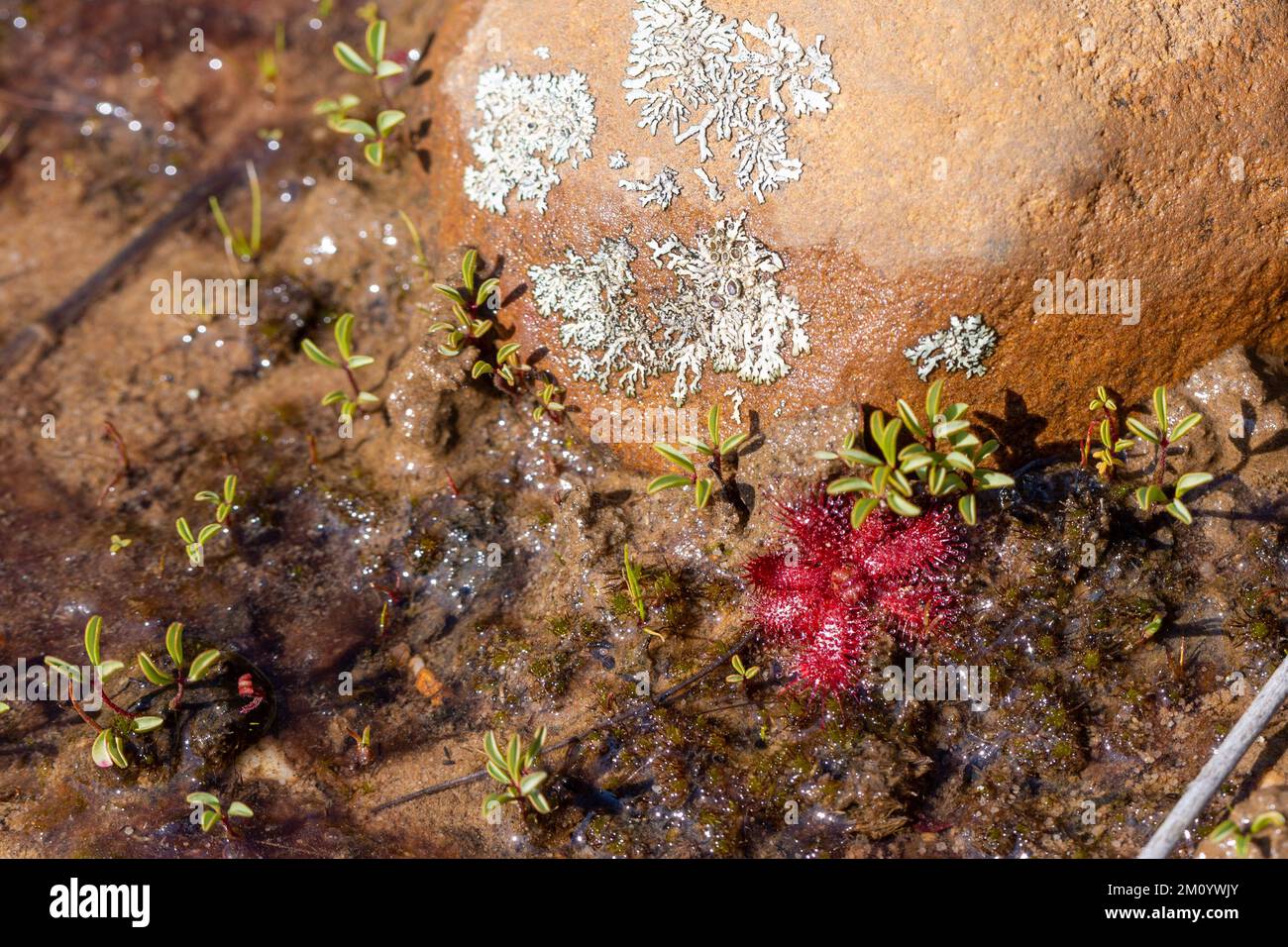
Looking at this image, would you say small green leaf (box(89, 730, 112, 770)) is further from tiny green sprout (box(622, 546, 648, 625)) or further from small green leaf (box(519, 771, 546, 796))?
tiny green sprout (box(622, 546, 648, 625))

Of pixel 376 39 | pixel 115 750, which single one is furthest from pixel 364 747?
pixel 376 39

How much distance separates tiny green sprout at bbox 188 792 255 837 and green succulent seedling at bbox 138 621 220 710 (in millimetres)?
565

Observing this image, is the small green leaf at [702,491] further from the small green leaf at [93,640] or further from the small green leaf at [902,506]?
the small green leaf at [93,640]

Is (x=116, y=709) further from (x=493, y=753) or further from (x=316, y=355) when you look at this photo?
(x=316, y=355)

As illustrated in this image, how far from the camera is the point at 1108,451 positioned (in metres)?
4.75

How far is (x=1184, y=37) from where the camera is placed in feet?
14.8

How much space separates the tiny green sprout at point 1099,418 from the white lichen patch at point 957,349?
2.07ft

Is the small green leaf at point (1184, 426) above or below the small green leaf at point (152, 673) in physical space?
above

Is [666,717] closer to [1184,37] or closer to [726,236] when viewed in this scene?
[726,236]

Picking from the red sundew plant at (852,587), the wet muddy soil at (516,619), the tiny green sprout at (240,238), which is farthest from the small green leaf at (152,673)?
the tiny green sprout at (240,238)

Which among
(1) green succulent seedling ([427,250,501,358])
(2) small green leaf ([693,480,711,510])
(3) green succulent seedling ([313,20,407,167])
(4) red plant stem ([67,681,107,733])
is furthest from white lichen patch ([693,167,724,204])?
(4) red plant stem ([67,681,107,733])

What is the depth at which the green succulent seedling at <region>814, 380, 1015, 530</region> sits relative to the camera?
4.37m

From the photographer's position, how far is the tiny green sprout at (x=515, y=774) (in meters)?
4.20
